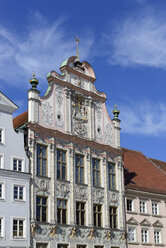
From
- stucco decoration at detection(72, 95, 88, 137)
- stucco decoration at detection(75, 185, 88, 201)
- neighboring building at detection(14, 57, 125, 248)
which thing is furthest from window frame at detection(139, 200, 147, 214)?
stucco decoration at detection(72, 95, 88, 137)

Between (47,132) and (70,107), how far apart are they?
145 inches

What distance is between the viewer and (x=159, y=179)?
4241cm

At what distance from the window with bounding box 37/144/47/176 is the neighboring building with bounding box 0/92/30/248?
1286 millimetres

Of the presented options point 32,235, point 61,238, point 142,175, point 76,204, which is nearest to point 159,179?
point 142,175

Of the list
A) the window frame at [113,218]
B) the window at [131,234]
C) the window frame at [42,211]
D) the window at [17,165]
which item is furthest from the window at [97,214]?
the window at [17,165]

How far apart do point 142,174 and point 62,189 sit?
39.3 ft

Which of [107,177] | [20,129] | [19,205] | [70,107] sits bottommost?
[19,205]

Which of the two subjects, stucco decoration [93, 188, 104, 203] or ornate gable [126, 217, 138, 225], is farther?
ornate gable [126, 217, 138, 225]

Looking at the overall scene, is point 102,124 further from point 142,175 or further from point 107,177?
point 142,175

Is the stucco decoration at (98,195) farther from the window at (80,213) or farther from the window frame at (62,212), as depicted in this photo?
the window frame at (62,212)

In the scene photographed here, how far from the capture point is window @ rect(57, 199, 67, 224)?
3145 cm

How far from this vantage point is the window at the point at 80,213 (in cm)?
3281

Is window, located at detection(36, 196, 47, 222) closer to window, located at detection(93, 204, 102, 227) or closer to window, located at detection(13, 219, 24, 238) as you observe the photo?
window, located at detection(13, 219, 24, 238)

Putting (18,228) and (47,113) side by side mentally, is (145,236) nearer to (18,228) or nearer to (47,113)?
(18,228)
